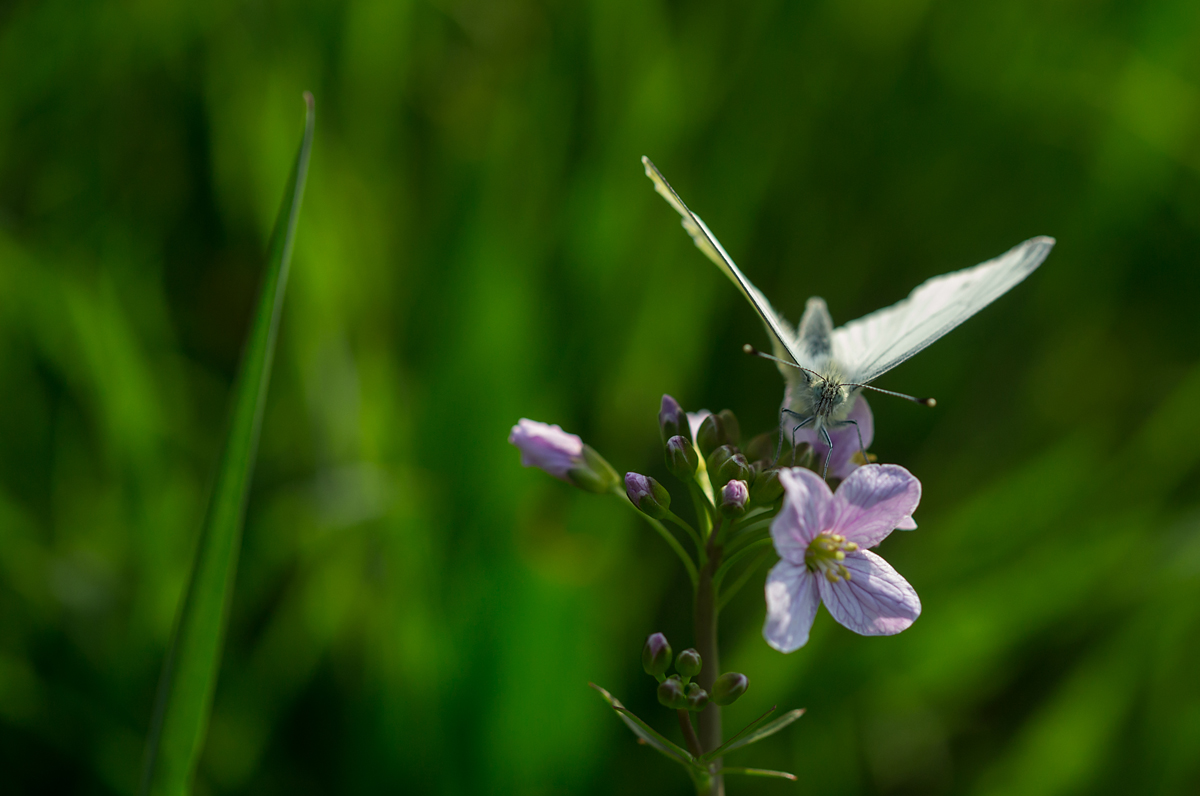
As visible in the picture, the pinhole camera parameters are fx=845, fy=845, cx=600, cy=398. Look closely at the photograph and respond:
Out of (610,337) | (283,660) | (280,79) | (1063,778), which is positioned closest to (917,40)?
(610,337)

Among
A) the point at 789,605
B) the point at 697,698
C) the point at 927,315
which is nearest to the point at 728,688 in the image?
the point at 697,698

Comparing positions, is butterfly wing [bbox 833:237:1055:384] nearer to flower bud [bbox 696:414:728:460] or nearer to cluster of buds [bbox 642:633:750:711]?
flower bud [bbox 696:414:728:460]

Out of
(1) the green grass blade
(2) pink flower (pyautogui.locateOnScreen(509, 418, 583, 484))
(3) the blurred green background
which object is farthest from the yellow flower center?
(1) the green grass blade

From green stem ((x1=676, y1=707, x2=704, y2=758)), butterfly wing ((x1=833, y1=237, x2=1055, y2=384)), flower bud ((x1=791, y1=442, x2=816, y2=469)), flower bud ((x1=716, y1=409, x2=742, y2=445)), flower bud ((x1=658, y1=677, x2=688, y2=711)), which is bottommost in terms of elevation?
green stem ((x1=676, y1=707, x2=704, y2=758))

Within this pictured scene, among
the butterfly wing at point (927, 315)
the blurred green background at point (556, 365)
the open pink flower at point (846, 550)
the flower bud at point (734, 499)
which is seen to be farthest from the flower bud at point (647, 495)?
the blurred green background at point (556, 365)

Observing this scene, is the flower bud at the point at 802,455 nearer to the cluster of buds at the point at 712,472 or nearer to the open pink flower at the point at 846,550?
the cluster of buds at the point at 712,472
